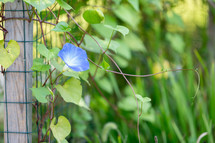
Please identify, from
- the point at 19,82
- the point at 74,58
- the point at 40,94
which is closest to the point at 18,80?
the point at 19,82

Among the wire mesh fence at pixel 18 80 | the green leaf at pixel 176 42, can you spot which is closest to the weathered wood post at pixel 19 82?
the wire mesh fence at pixel 18 80

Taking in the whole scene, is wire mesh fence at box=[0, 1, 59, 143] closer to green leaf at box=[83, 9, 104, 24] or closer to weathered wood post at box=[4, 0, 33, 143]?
weathered wood post at box=[4, 0, 33, 143]

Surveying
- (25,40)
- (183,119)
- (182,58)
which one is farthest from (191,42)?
(25,40)

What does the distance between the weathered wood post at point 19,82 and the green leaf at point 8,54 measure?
0.27ft

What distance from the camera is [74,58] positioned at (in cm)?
80

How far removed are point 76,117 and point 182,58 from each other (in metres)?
1.31

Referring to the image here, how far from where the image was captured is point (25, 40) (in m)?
0.93

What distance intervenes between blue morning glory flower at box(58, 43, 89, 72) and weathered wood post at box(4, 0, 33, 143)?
21 centimetres

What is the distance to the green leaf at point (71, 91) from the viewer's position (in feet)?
2.89

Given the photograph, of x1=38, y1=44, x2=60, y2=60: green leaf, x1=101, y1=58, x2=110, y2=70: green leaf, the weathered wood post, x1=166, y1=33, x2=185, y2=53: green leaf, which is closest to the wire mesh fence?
the weathered wood post

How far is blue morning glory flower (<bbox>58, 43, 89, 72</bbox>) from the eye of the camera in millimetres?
776

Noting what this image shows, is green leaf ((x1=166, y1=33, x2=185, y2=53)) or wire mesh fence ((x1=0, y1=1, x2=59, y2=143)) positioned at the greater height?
wire mesh fence ((x1=0, y1=1, x2=59, y2=143))

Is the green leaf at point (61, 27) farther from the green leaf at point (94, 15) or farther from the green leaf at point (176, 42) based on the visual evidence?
the green leaf at point (176, 42)

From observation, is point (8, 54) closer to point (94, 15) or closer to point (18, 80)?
point (18, 80)
